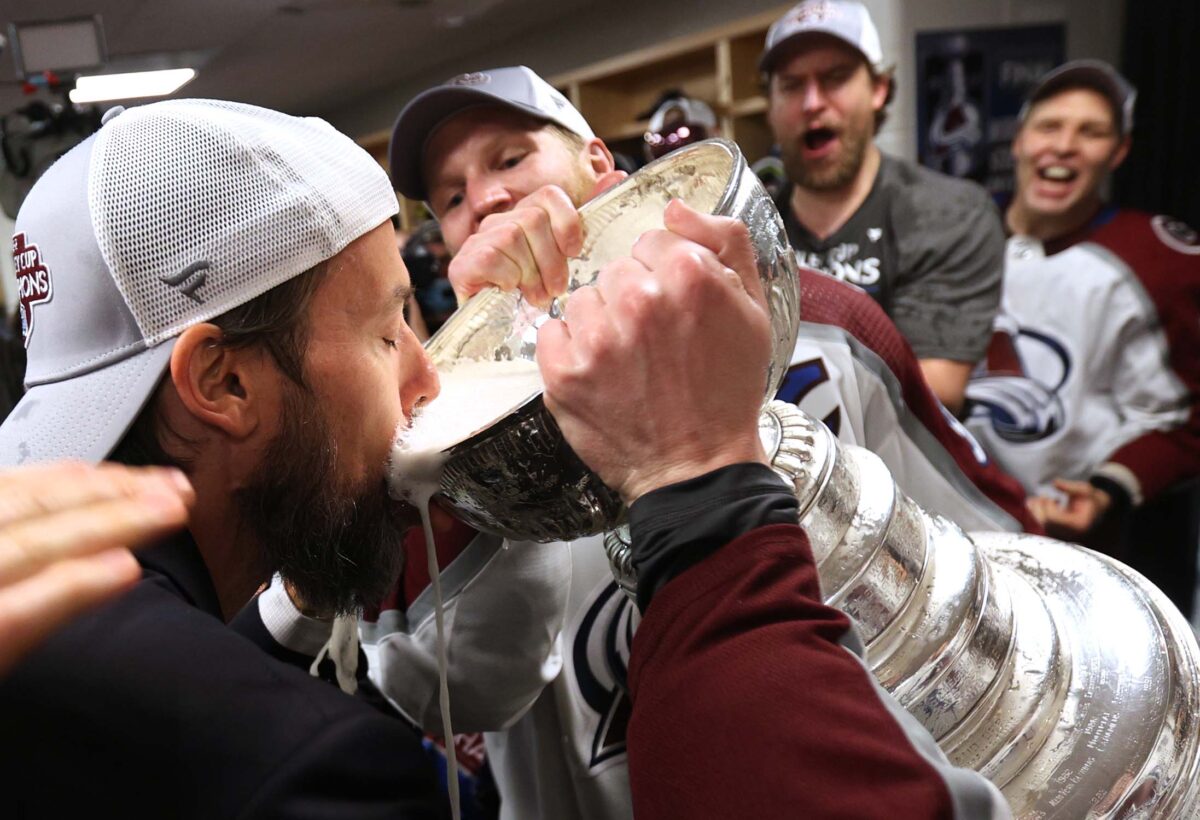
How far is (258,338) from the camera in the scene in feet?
2.23

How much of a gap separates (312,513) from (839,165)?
1441mm

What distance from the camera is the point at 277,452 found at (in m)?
Result: 0.70

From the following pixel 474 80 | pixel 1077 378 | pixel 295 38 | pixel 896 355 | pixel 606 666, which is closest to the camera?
pixel 606 666

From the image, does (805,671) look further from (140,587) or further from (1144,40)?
(1144,40)

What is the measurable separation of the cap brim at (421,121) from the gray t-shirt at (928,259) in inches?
30.3

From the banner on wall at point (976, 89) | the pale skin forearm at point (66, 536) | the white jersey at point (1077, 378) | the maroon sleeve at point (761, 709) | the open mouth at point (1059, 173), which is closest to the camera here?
the pale skin forearm at point (66, 536)

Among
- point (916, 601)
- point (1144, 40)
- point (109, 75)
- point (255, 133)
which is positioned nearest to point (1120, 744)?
point (916, 601)

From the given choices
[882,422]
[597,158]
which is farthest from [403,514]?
[597,158]

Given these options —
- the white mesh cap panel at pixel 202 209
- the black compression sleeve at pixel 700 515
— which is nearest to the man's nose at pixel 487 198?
the white mesh cap panel at pixel 202 209

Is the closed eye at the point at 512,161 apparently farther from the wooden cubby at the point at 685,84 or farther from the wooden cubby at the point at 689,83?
the wooden cubby at the point at 689,83

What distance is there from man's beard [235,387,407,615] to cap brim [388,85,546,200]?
61 cm

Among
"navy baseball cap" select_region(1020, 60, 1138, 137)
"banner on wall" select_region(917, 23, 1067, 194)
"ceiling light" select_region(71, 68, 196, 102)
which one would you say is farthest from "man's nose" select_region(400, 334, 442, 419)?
"banner on wall" select_region(917, 23, 1067, 194)

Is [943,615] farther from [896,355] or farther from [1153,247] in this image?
[1153,247]

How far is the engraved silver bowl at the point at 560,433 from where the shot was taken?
595mm
